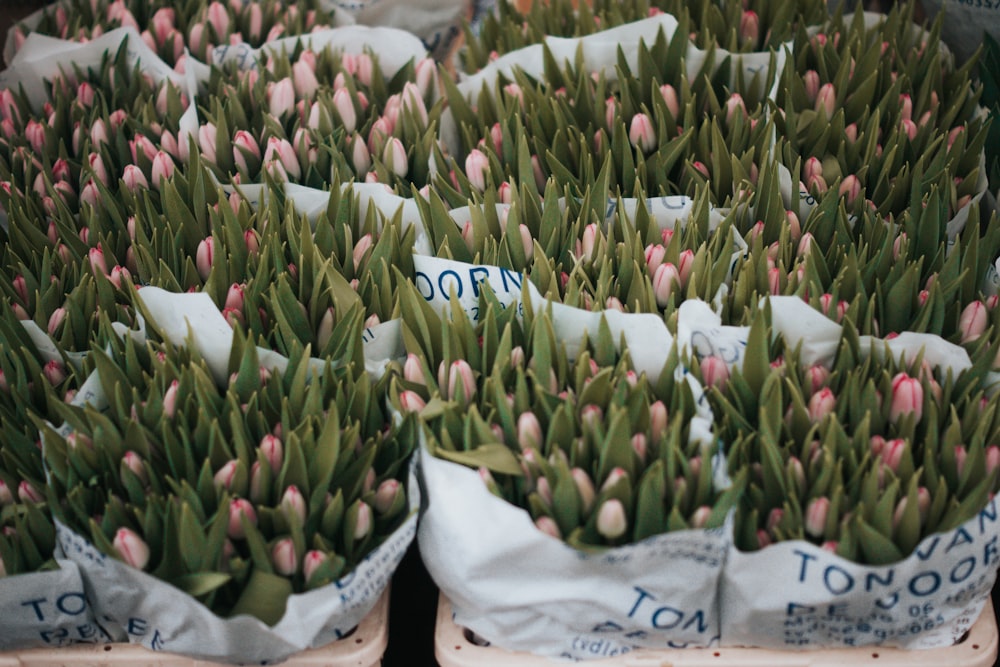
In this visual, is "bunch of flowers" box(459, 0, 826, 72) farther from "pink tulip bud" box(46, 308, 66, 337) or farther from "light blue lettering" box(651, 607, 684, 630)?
"light blue lettering" box(651, 607, 684, 630)

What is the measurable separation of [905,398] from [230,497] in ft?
2.07

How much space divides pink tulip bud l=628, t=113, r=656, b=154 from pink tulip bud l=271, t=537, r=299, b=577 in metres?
0.71

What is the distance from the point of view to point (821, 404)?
3.03 feet

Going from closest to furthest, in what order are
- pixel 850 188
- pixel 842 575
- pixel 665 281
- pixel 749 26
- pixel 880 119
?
pixel 842 575 < pixel 665 281 < pixel 850 188 < pixel 880 119 < pixel 749 26

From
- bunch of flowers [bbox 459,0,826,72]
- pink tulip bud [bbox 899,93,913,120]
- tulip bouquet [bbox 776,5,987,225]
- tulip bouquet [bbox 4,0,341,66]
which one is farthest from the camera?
tulip bouquet [bbox 4,0,341,66]

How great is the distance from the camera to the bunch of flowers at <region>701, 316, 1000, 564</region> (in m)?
0.84

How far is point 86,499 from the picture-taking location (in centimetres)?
90

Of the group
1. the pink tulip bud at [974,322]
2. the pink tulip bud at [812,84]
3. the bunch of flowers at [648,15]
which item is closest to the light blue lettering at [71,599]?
the pink tulip bud at [974,322]

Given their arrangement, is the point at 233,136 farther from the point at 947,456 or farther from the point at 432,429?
the point at 947,456

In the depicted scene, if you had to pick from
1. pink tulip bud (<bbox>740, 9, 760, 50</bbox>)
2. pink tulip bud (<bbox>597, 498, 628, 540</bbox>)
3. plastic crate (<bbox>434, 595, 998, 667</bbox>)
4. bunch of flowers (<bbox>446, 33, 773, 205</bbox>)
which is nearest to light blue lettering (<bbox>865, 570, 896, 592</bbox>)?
plastic crate (<bbox>434, 595, 998, 667</bbox>)

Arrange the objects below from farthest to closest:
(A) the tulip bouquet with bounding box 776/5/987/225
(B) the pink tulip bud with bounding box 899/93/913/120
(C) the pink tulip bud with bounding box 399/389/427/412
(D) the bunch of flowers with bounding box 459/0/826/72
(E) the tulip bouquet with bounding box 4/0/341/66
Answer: (E) the tulip bouquet with bounding box 4/0/341/66
(D) the bunch of flowers with bounding box 459/0/826/72
(B) the pink tulip bud with bounding box 899/93/913/120
(A) the tulip bouquet with bounding box 776/5/987/225
(C) the pink tulip bud with bounding box 399/389/427/412

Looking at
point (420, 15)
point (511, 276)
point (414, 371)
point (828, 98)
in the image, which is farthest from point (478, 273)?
point (420, 15)

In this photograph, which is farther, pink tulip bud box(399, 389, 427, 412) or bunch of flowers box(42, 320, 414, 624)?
pink tulip bud box(399, 389, 427, 412)

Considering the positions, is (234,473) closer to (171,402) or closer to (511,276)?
(171,402)
